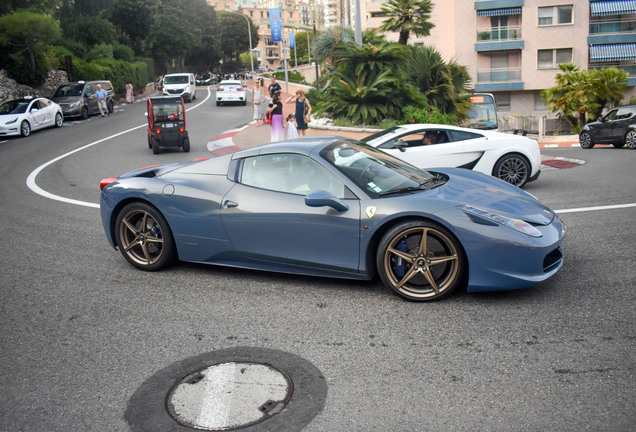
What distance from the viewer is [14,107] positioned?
24031 mm

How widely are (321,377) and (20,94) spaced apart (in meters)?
32.9

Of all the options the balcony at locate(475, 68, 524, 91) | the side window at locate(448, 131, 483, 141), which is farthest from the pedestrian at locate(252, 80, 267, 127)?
the balcony at locate(475, 68, 524, 91)

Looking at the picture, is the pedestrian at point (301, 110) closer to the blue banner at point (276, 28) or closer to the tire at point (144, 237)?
the tire at point (144, 237)

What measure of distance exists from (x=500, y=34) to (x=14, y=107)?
111 feet

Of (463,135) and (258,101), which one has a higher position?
(258,101)

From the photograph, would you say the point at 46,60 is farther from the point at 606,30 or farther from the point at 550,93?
the point at 606,30

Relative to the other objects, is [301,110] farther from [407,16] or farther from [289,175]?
[407,16]

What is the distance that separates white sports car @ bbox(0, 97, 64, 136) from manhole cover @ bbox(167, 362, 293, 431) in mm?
22044

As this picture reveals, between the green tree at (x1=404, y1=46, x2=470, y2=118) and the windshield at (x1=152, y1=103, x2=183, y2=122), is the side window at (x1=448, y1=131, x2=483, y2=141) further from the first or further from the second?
the windshield at (x1=152, y1=103, x2=183, y2=122)

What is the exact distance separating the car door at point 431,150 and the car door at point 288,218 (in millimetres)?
4565

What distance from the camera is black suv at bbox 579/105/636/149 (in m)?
19.2

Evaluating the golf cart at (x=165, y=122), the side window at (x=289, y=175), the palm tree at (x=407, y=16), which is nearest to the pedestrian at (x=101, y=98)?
the palm tree at (x=407, y=16)

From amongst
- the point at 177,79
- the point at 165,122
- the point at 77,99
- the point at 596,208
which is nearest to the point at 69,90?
the point at 77,99

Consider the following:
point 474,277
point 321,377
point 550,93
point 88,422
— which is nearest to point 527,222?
point 474,277
